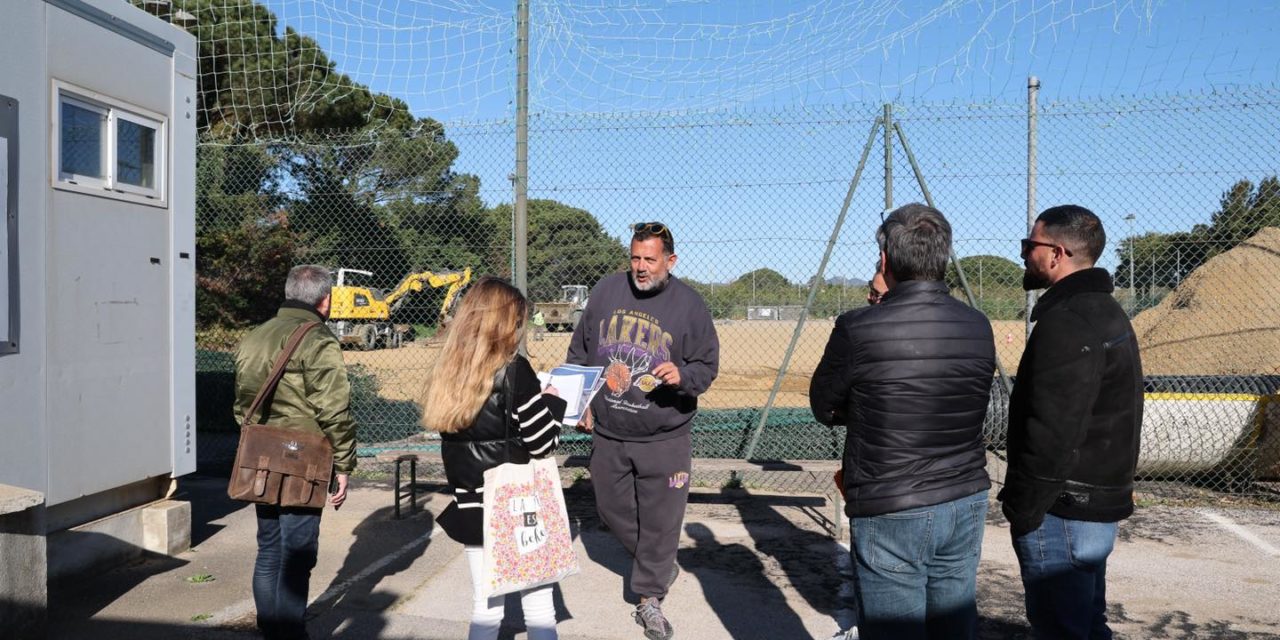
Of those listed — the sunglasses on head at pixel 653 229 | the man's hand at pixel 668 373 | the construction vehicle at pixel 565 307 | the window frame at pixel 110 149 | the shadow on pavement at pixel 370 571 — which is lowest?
the shadow on pavement at pixel 370 571

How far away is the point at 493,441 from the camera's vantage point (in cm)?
321

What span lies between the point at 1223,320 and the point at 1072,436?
8271 mm

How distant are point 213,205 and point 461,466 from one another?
6.87 metres

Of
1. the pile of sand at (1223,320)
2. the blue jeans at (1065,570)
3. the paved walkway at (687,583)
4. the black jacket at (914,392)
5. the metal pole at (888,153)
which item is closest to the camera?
the black jacket at (914,392)

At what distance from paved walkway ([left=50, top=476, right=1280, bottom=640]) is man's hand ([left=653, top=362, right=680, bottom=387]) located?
120cm

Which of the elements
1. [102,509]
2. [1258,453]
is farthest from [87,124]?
[1258,453]

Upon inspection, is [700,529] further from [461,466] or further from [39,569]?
[39,569]

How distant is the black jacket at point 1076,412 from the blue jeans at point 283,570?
8.99 feet

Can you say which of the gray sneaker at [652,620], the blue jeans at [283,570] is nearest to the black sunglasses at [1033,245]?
the gray sneaker at [652,620]

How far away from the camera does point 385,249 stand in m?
7.39

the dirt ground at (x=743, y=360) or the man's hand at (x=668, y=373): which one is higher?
the man's hand at (x=668, y=373)

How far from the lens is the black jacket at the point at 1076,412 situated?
8.91 ft

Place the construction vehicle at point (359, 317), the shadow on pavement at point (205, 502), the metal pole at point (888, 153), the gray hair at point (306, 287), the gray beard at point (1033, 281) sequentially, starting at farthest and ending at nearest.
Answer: the construction vehicle at point (359, 317) < the metal pole at point (888, 153) < the shadow on pavement at point (205, 502) < the gray hair at point (306, 287) < the gray beard at point (1033, 281)

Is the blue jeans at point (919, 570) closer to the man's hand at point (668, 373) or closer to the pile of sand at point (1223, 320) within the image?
the man's hand at point (668, 373)
